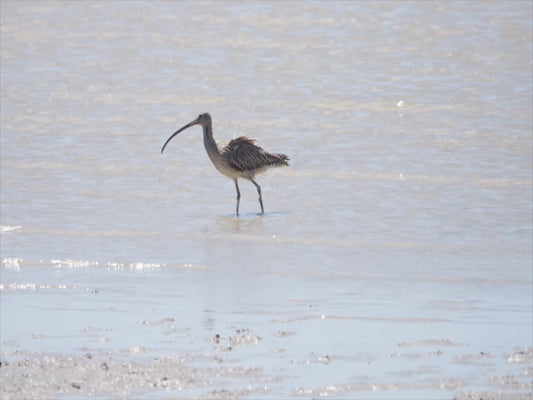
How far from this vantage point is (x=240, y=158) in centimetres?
1300

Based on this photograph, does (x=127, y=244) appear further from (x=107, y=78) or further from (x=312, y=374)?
(x=107, y=78)

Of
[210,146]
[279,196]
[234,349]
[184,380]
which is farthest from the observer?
[210,146]

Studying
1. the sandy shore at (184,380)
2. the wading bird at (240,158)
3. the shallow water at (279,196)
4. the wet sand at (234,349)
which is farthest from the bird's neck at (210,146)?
the sandy shore at (184,380)

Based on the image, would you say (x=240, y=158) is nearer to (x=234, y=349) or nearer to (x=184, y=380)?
(x=234, y=349)

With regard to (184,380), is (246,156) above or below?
below

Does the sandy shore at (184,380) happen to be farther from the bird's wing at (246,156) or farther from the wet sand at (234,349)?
the bird's wing at (246,156)

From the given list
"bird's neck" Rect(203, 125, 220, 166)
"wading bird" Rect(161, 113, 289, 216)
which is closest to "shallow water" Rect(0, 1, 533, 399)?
"wading bird" Rect(161, 113, 289, 216)

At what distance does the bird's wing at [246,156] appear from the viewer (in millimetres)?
12953

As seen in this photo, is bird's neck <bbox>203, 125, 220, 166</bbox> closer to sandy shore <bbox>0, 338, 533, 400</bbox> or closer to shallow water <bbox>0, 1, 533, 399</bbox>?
shallow water <bbox>0, 1, 533, 399</bbox>

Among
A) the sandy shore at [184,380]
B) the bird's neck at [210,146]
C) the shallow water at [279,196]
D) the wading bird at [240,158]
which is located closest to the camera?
the sandy shore at [184,380]

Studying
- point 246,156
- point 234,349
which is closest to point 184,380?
point 234,349

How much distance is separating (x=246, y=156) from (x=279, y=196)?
0.53m

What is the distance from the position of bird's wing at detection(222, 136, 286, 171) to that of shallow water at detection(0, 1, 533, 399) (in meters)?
0.32

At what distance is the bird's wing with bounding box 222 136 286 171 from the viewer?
1295cm
